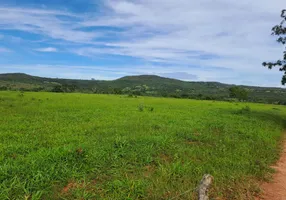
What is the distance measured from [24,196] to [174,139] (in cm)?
619

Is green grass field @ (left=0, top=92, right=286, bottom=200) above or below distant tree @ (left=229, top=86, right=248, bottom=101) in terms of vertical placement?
below

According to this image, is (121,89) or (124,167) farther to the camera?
(121,89)

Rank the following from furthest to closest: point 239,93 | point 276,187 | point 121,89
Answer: point 121,89 < point 239,93 < point 276,187

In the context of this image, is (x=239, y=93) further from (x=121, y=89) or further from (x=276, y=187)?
(x=276, y=187)

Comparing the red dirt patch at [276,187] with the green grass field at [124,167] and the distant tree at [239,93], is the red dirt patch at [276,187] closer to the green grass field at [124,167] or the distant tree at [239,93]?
the green grass field at [124,167]

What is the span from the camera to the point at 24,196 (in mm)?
4438

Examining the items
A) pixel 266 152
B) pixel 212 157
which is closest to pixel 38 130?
pixel 212 157

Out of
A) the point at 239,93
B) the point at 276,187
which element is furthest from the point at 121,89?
the point at 276,187

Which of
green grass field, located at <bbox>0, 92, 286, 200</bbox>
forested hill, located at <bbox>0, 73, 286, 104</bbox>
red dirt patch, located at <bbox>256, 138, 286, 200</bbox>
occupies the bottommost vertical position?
red dirt patch, located at <bbox>256, 138, 286, 200</bbox>

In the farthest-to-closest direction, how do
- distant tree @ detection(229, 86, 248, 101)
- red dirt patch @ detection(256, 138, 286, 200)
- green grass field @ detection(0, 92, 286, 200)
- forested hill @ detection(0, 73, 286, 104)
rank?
distant tree @ detection(229, 86, 248, 101)
forested hill @ detection(0, 73, 286, 104)
red dirt patch @ detection(256, 138, 286, 200)
green grass field @ detection(0, 92, 286, 200)

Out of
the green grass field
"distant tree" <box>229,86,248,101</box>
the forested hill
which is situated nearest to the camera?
the green grass field

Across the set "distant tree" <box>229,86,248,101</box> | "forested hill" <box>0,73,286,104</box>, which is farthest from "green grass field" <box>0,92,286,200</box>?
"distant tree" <box>229,86,248,101</box>

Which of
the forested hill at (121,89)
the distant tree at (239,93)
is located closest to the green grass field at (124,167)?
the forested hill at (121,89)

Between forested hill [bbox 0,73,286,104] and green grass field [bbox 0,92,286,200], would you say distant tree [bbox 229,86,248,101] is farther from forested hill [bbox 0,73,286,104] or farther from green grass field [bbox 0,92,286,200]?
green grass field [bbox 0,92,286,200]
